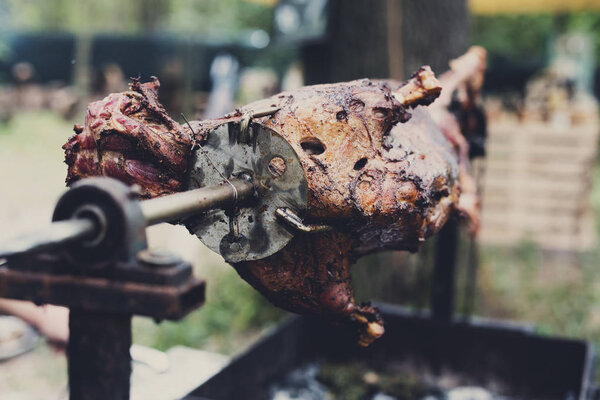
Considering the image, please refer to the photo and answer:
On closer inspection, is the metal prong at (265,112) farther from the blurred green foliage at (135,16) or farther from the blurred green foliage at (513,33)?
the blurred green foliage at (513,33)

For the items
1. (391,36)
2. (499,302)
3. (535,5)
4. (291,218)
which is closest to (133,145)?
(291,218)

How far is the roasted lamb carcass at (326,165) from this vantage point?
5.19 feet

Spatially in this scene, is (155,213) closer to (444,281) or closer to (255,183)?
(255,183)

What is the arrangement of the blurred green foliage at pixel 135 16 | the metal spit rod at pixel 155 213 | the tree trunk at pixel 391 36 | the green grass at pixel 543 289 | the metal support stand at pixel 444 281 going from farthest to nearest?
1. the blurred green foliage at pixel 135 16
2. the green grass at pixel 543 289
3. the tree trunk at pixel 391 36
4. the metal support stand at pixel 444 281
5. the metal spit rod at pixel 155 213

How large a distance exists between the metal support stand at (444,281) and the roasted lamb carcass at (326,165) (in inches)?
66.6

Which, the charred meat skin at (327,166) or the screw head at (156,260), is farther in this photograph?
the charred meat skin at (327,166)

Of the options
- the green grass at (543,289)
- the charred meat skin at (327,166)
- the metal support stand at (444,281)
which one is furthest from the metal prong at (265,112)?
the green grass at (543,289)

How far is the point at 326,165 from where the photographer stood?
163cm

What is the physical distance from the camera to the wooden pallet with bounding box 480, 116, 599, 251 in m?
6.91

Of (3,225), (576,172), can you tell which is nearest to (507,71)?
(576,172)

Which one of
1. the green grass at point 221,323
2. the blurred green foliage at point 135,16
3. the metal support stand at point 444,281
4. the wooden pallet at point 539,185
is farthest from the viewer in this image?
the blurred green foliage at point 135,16

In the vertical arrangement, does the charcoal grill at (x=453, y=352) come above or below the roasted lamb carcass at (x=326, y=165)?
below

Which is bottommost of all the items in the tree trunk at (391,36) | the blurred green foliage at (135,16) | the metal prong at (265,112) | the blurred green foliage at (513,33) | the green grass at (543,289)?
the green grass at (543,289)

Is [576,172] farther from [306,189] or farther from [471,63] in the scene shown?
[306,189]
